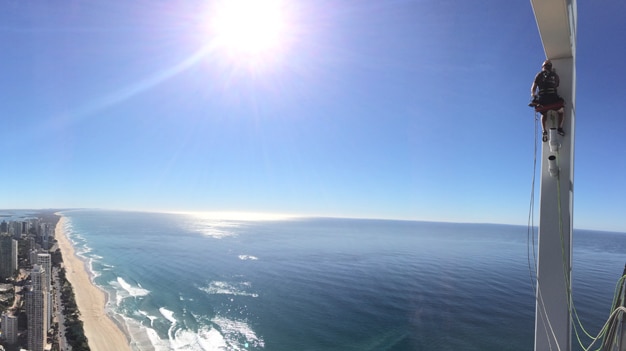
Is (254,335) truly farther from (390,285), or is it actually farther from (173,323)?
(390,285)

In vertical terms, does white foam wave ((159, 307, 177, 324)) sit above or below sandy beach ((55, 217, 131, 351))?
above

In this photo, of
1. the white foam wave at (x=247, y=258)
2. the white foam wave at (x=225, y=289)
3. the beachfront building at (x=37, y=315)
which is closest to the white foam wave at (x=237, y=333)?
the white foam wave at (x=225, y=289)

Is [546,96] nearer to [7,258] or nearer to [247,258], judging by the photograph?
[247,258]

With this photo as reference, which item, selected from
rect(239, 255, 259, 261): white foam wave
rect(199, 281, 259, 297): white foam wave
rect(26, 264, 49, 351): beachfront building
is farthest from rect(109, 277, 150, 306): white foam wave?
rect(239, 255, 259, 261): white foam wave

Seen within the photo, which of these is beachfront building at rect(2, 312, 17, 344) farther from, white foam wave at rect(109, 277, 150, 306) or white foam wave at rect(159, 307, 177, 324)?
white foam wave at rect(159, 307, 177, 324)

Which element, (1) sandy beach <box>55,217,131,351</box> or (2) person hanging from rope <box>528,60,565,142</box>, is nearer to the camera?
(2) person hanging from rope <box>528,60,565,142</box>

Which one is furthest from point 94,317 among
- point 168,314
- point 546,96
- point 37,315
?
point 546,96

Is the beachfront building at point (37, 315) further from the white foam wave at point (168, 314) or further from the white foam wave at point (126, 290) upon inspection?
the white foam wave at point (168, 314)
